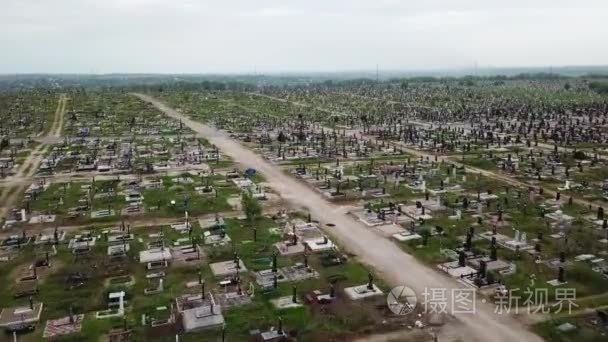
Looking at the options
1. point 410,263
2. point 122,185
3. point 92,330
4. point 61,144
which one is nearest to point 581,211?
point 410,263

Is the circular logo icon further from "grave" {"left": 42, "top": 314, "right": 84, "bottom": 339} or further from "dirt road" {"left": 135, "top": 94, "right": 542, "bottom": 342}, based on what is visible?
"grave" {"left": 42, "top": 314, "right": 84, "bottom": 339}

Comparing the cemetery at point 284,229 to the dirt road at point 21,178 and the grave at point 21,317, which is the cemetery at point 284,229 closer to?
the grave at point 21,317

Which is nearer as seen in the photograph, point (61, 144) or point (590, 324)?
point (590, 324)

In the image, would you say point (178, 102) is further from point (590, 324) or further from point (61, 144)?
point (590, 324)

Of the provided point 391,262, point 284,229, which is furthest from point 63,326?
point 391,262

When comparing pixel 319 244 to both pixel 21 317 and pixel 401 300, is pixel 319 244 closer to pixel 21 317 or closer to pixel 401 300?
pixel 401 300

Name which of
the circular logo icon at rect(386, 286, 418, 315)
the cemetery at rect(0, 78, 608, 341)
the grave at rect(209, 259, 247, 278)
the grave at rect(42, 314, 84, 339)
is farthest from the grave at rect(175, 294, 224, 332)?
the circular logo icon at rect(386, 286, 418, 315)
